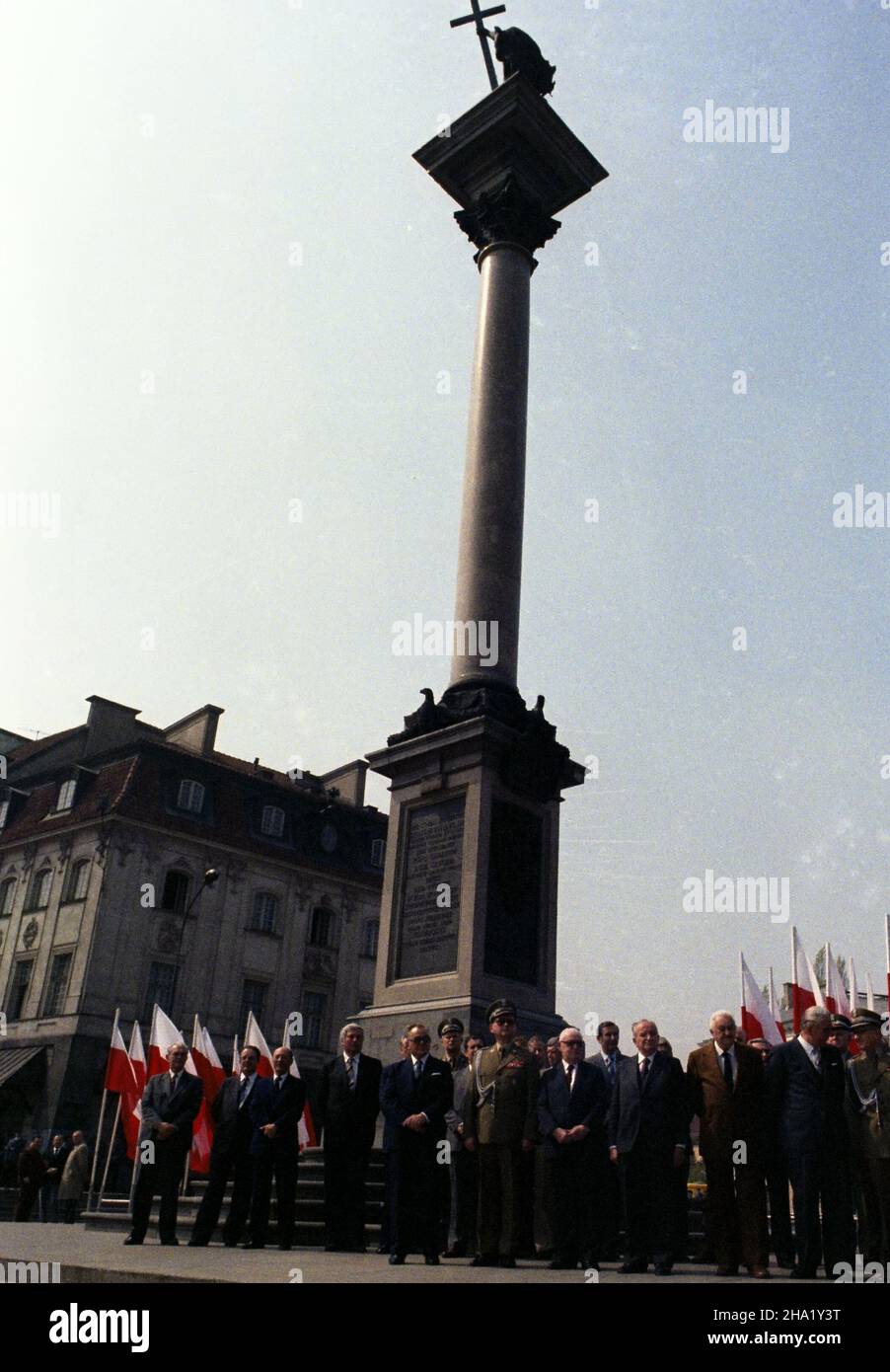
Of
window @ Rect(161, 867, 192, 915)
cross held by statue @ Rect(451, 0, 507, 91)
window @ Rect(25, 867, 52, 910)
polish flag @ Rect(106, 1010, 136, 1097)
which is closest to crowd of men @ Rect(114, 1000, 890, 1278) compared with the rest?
polish flag @ Rect(106, 1010, 136, 1097)

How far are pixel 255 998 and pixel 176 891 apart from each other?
5188mm

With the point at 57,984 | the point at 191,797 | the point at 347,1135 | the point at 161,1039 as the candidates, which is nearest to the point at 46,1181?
the point at 161,1039

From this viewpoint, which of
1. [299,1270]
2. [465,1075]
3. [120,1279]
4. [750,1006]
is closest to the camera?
[120,1279]

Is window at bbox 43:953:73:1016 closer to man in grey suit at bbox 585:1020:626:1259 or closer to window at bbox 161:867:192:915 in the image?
window at bbox 161:867:192:915

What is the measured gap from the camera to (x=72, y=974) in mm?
38031

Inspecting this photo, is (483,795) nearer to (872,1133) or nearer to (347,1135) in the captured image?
(347,1135)

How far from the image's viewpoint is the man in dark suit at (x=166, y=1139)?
388 inches

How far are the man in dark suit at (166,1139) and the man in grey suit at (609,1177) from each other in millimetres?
3675

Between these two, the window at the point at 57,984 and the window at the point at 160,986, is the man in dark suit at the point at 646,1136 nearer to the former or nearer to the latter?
the window at the point at 160,986

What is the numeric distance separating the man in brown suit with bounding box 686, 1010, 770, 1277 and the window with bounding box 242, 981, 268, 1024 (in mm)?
35305

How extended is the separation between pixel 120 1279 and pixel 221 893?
37295mm

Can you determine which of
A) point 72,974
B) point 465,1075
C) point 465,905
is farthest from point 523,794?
point 72,974

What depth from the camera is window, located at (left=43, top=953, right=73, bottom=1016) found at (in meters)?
38.1
